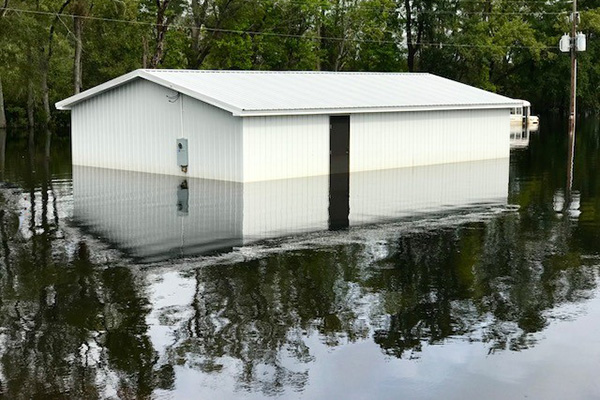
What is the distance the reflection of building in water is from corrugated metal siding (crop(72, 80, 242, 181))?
55 cm

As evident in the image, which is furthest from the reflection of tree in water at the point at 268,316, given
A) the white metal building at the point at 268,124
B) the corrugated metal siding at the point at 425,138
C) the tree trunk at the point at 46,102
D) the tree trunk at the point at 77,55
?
Answer: the tree trunk at the point at 46,102

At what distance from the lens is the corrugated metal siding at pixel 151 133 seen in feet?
76.7

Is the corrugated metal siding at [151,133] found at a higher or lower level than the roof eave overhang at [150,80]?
lower

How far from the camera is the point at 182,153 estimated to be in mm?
24312

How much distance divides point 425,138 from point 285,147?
237 inches

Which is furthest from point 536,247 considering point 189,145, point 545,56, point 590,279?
point 545,56

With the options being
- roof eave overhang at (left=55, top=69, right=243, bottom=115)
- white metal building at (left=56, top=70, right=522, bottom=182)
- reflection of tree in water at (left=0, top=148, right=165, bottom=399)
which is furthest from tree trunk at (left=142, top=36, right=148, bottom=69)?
reflection of tree in water at (left=0, top=148, right=165, bottom=399)

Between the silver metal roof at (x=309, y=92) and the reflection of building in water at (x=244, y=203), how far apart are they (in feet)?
6.39

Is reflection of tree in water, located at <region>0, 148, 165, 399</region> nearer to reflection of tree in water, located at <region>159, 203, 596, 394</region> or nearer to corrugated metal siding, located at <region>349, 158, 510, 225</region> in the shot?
reflection of tree in water, located at <region>159, 203, 596, 394</region>

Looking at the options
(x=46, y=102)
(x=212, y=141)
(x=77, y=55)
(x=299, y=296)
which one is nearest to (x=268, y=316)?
(x=299, y=296)

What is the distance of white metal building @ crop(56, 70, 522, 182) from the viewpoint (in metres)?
23.4

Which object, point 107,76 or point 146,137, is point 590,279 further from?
point 107,76

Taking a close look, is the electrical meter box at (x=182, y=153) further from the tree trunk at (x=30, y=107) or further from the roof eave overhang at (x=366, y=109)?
the tree trunk at (x=30, y=107)

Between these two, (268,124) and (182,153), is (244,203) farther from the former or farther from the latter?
(182,153)
